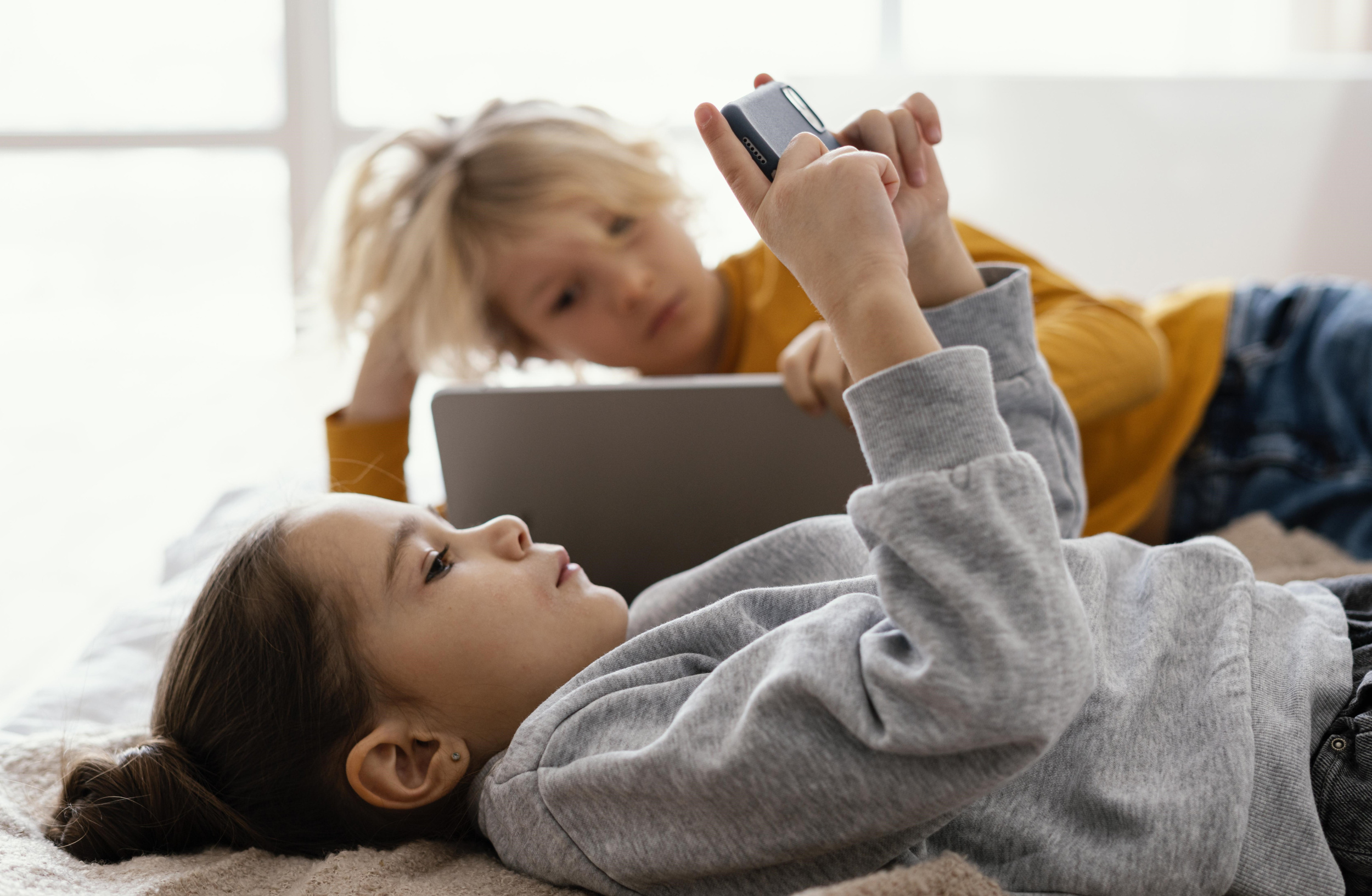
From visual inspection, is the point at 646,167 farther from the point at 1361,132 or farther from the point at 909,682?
the point at 1361,132

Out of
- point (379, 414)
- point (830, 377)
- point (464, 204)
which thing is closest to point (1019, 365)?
point (830, 377)

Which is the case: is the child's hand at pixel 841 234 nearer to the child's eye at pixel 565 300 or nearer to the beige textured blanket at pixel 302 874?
the beige textured blanket at pixel 302 874

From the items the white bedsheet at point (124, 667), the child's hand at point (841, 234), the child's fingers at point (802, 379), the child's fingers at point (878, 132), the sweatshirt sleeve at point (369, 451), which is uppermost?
the child's fingers at point (878, 132)

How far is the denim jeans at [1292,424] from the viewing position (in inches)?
53.0

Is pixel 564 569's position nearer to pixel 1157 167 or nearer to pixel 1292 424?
pixel 1292 424

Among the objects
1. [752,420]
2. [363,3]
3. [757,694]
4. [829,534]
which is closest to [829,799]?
[757,694]

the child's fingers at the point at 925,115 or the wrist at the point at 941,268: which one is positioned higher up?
the child's fingers at the point at 925,115

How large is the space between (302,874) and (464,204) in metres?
1.05

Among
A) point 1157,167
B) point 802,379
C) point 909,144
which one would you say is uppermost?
point 909,144

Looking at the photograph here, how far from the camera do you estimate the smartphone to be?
0.66m

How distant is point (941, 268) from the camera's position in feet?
2.88

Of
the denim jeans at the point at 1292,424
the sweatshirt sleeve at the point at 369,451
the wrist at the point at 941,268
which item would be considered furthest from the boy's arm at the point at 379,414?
the denim jeans at the point at 1292,424

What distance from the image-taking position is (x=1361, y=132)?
8.30ft

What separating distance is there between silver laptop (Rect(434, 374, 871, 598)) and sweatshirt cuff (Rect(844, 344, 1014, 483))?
0.36 metres
